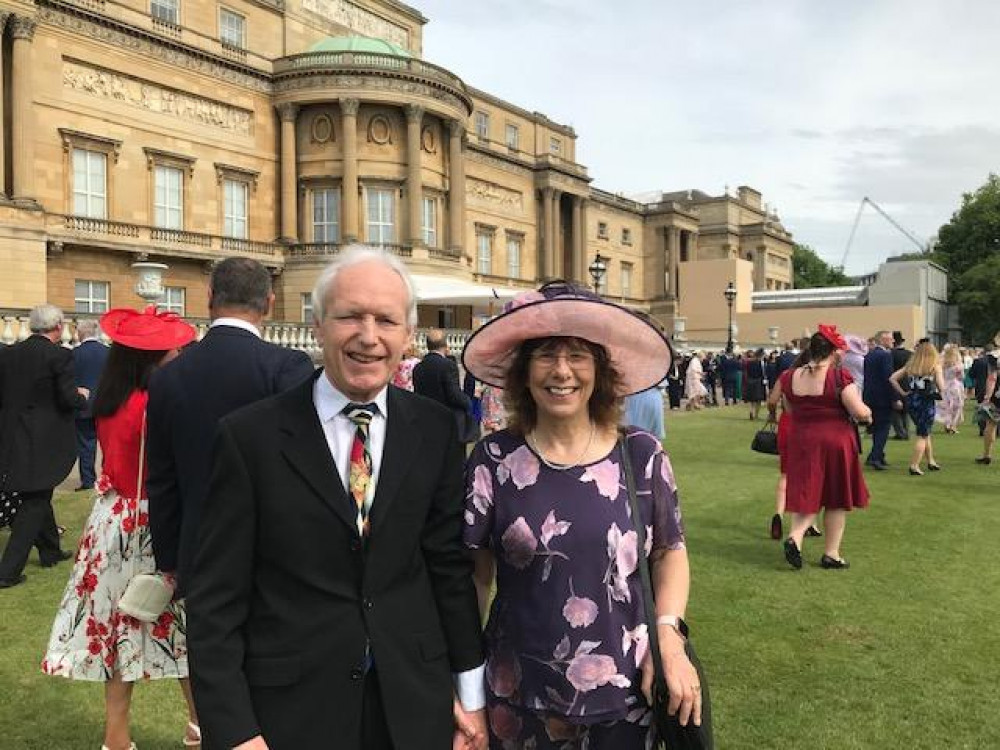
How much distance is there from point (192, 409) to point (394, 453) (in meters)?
1.26

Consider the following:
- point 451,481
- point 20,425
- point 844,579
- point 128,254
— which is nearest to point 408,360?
point 20,425

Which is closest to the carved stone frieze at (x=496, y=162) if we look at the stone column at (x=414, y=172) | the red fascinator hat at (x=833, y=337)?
the stone column at (x=414, y=172)

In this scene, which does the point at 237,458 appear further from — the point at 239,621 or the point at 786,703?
the point at 786,703

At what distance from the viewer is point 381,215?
1307 inches

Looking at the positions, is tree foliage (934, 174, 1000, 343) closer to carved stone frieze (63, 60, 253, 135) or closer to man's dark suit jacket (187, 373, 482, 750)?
carved stone frieze (63, 60, 253, 135)

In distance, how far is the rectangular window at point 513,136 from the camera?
4822 centimetres

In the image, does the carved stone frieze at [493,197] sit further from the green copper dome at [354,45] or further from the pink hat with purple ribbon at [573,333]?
the pink hat with purple ribbon at [573,333]

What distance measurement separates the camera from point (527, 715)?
2498 mm

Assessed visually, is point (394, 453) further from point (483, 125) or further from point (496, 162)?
point (483, 125)

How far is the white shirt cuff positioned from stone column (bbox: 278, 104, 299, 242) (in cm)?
3142

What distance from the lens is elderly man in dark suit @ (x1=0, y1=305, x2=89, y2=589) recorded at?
686cm

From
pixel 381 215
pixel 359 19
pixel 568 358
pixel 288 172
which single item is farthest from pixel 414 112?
pixel 568 358

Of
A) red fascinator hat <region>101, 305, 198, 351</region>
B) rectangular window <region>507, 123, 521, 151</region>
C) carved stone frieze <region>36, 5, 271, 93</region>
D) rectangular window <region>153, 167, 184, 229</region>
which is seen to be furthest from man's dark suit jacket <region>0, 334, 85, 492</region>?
rectangular window <region>507, 123, 521, 151</region>

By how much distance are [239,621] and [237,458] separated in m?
0.42
